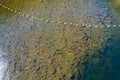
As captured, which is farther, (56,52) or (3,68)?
(56,52)

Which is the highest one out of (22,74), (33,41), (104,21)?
(104,21)

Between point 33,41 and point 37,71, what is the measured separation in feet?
7.40

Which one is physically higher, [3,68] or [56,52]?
[56,52]

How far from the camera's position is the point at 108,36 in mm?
12383

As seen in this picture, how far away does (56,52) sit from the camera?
11734 millimetres

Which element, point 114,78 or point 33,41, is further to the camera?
point 33,41

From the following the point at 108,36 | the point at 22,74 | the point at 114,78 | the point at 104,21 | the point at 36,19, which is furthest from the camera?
the point at 36,19

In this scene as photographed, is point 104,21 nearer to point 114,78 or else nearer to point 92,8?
point 92,8

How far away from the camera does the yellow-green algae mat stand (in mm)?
10620

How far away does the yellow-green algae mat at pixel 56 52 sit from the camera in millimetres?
10620

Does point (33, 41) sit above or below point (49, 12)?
below

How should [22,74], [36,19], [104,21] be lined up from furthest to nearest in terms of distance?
[36,19] < [104,21] < [22,74]


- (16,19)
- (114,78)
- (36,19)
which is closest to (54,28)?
(36,19)

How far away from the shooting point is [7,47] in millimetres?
12461
